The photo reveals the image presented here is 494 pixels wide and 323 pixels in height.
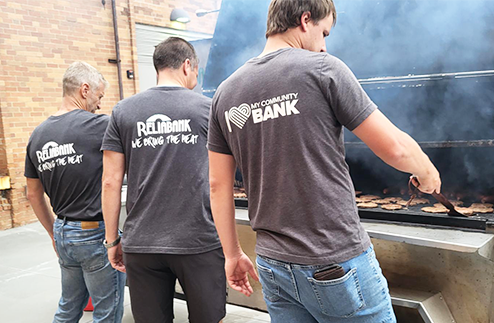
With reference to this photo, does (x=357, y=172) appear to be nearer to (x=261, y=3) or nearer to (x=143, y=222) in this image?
(x=261, y=3)

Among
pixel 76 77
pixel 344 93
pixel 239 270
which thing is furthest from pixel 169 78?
pixel 344 93

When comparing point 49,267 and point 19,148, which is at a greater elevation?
point 19,148

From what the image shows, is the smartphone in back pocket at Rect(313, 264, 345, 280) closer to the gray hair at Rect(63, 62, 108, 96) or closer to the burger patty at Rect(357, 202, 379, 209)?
the burger patty at Rect(357, 202, 379, 209)

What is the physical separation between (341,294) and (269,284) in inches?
10.4

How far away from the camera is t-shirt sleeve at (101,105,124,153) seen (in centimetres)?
203

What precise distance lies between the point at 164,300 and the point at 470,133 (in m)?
2.15

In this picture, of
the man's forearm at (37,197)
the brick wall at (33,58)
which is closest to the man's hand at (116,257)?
the man's forearm at (37,197)

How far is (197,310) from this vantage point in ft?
6.72

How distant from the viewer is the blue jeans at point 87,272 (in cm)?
233

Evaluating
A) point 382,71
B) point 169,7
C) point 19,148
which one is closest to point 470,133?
point 382,71

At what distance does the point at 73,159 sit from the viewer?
231cm

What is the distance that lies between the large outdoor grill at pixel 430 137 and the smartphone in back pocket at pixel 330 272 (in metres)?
0.94

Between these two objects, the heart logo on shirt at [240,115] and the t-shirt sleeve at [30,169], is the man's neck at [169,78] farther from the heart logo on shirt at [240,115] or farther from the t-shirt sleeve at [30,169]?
the t-shirt sleeve at [30,169]

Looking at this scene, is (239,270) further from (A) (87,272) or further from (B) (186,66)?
(A) (87,272)
